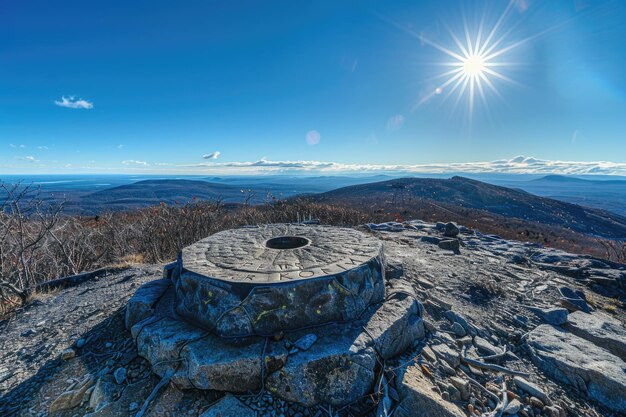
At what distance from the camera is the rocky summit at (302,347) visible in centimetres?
270

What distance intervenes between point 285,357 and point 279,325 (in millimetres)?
386

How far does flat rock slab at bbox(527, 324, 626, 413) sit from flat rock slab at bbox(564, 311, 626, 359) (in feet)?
0.94

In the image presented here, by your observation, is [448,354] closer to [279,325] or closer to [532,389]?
[532,389]

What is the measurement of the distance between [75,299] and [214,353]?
151 inches

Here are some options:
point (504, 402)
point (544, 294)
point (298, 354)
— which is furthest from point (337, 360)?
point (544, 294)

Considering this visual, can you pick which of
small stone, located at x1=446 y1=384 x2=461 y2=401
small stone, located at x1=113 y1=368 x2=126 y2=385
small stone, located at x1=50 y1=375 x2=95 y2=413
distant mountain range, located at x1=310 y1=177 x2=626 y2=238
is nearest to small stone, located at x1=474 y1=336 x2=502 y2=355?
small stone, located at x1=446 y1=384 x2=461 y2=401

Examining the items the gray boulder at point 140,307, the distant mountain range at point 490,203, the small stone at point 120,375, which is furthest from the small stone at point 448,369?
the distant mountain range at point 490,203

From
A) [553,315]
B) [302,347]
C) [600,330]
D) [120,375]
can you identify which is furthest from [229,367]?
[600,330]

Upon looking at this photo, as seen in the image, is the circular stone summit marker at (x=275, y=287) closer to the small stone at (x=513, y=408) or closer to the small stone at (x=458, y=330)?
the small stone at (x=458, y=330)

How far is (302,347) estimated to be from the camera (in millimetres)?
2879

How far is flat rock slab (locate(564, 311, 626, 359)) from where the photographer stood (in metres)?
3.77

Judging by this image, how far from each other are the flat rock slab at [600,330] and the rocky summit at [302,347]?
0.06 ft

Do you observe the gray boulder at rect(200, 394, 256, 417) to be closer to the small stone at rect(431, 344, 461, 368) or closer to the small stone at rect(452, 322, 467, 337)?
the small stone at rect(431, 344, 461, 368)

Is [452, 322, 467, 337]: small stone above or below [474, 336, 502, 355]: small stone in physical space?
above
